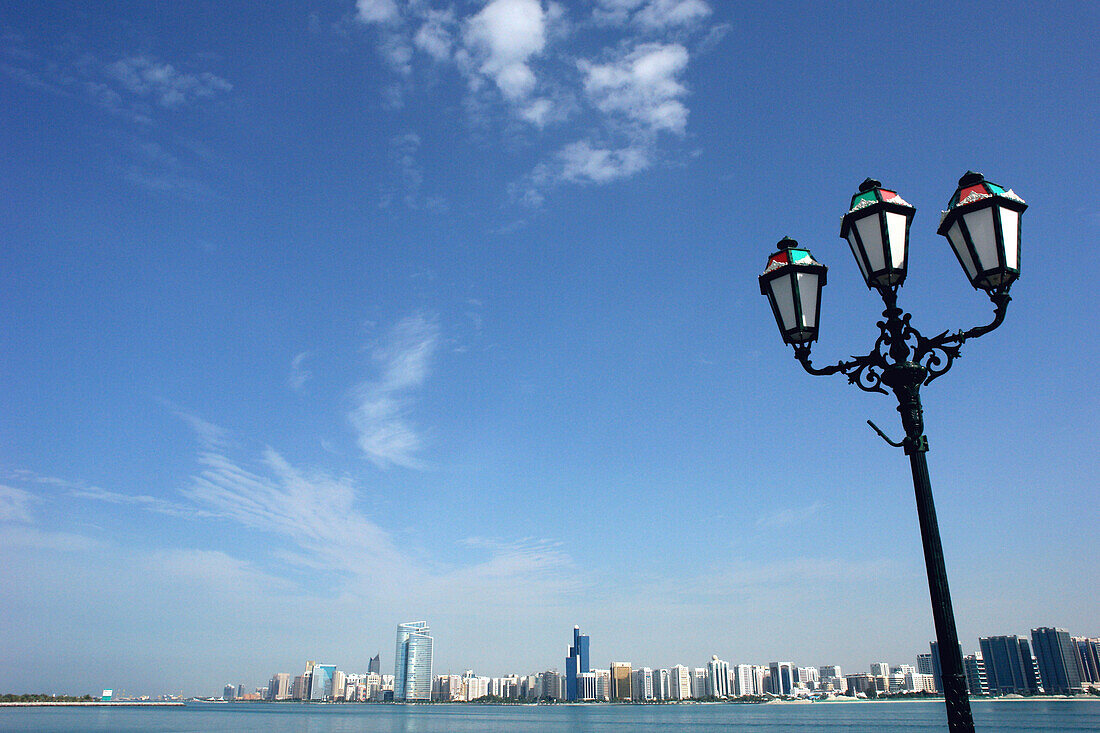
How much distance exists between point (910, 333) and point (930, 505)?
4.36ft

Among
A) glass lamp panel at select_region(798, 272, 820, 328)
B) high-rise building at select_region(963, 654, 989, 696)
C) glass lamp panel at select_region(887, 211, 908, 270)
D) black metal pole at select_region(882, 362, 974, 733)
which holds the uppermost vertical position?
glass lamp panel at select_region(887, 211, 908, 270)

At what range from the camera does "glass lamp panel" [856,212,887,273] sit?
452cm

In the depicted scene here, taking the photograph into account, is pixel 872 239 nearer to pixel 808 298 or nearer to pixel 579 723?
pixel 808 298

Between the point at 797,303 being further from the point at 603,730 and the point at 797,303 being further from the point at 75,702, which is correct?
the point at 75,702

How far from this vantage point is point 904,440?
4.39m

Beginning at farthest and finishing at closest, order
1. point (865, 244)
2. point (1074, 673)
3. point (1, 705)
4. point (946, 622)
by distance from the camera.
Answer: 1. point (1, 705)
2. point (1074, 673)
3. point (865, 244)
4. point (946, 622)

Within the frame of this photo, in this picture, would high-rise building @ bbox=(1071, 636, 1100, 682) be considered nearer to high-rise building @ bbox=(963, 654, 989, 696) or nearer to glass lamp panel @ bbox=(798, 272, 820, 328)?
high-rise building @ bbox=(963, 654, 989, 696)

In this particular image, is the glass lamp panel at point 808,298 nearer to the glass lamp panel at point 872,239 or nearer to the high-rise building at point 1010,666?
the glass lamp panel at point 872,239

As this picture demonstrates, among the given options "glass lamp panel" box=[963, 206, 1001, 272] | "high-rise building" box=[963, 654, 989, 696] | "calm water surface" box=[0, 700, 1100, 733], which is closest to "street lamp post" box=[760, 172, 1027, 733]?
"glass lamp panel" box=[963, 206, 1001, 272]

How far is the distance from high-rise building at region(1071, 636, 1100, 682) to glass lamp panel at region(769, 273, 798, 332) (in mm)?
199779

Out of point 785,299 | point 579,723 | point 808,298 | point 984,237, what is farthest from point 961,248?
point 579,723

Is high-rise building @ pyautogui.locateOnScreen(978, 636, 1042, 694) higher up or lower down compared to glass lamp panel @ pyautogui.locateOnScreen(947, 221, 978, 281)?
lower down

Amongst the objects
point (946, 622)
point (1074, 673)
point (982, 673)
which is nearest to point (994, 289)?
point (946, 622)

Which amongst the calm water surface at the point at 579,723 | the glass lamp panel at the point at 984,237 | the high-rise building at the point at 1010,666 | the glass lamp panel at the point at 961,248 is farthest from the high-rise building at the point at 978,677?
the glass lamp panel at the point at 984,237
